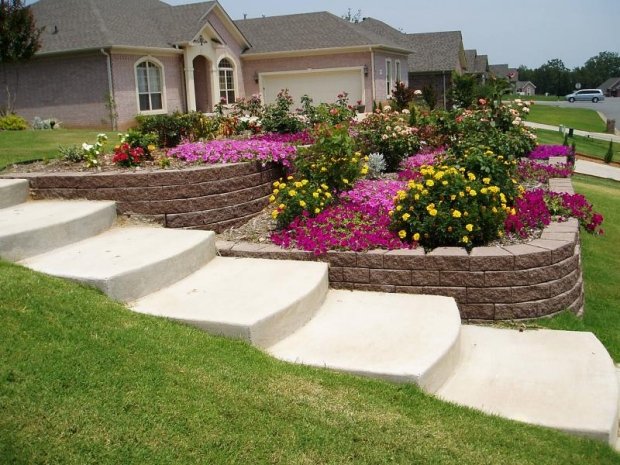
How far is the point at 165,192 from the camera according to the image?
6504 millimetres

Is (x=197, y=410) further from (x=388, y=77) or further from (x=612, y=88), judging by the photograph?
(x=612, y=88)

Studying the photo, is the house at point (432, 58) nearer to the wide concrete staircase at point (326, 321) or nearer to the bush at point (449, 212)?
the bush at point (449, 212)

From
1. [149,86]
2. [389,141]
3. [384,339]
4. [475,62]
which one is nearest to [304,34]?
[149,86]

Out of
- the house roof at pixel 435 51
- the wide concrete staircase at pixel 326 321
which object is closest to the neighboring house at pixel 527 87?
the house roof at pixel 435 51

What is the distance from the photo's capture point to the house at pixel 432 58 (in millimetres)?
38469

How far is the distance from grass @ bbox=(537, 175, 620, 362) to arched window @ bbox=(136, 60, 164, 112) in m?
17.2

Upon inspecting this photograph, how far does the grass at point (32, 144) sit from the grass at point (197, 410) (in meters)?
4.88

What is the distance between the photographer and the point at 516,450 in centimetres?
335

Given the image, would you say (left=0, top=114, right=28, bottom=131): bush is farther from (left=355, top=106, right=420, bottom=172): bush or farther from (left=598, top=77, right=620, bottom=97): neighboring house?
(left=598, top=77, right=620, bottom=97): neighboring house

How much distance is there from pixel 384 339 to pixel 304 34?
26.2 m

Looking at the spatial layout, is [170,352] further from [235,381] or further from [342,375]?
[342,375]

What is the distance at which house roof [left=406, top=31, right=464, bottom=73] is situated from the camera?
39.0 meters

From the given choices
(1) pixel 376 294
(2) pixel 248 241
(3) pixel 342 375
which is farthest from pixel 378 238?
(3) pixel 342 375

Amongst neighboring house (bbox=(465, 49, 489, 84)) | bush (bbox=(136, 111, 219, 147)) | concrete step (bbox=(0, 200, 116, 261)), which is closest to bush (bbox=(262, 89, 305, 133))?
bush (bbox=(136, 111, 219, 147))
